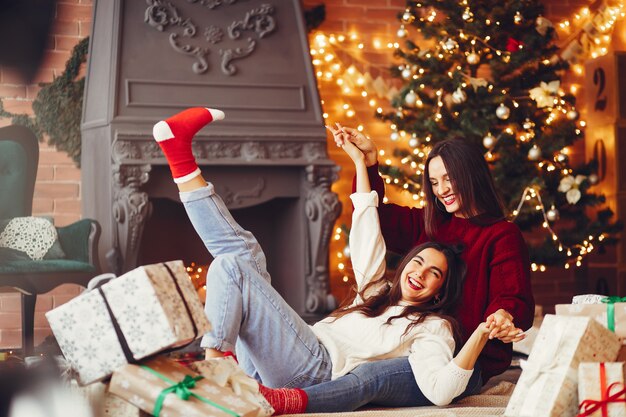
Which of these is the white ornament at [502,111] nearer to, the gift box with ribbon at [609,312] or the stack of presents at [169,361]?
the gift box with ribbon at [609,312]

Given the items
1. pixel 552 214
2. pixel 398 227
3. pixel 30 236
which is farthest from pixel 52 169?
pixel 552 214

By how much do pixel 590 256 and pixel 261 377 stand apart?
3.43m

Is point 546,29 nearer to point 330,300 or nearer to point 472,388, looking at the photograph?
point 330,300

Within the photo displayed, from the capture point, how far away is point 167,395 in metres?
1.95

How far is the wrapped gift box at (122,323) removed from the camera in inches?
77.8

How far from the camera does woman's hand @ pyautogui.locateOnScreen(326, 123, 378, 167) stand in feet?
9.17

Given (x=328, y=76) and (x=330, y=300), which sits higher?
(x=328, y=76)

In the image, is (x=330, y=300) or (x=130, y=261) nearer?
(x=130, y=261)

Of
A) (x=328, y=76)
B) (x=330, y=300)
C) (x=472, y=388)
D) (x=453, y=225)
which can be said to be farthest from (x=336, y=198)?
(x=472, y=388)

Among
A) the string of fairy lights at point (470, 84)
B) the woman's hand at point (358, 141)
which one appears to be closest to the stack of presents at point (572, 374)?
the woman's hand at point (358, 141)

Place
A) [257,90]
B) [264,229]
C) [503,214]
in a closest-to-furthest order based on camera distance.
Answer: [503,214] → [257,90] → [264,229]

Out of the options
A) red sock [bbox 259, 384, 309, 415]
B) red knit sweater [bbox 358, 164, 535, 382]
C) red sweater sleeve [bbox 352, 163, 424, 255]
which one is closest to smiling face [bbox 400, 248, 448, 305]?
red knit sweater [bbox 358, 164, 535, 382]

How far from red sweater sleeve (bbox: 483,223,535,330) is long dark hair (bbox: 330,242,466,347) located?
0.31 ft

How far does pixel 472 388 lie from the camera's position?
258cm
